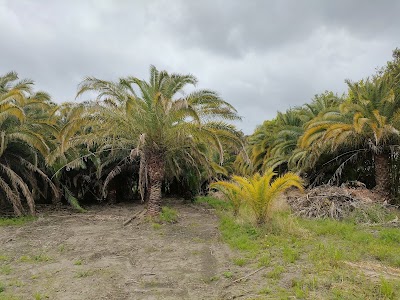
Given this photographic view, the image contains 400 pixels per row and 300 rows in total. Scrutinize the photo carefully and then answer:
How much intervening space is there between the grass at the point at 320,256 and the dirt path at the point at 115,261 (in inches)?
26.0

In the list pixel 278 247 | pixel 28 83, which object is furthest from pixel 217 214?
pixel 28 83

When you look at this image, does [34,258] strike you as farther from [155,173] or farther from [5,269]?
[155,173]

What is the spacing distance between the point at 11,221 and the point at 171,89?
7.80 meters

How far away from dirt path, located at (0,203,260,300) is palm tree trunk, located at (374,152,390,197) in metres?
8.18

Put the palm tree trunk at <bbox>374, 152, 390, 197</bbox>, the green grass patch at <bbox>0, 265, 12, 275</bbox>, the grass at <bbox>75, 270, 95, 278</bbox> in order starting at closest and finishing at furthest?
the grass at <bbox>75, 270, 95, 278</bbox> → the green grass patch at <bbox>0, 265, 12, 275</bbox> → the palm tree trunk at <bbox>374, 152, 390, 197</bbox>

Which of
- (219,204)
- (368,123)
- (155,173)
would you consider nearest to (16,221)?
(155,173)

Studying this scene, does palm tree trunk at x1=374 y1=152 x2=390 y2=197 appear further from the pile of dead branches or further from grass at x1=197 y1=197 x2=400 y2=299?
grass at x1=197 y1=197 x2=400 y2=299

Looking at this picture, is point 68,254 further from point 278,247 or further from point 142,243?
point 278,247

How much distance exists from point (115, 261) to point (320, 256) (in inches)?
189

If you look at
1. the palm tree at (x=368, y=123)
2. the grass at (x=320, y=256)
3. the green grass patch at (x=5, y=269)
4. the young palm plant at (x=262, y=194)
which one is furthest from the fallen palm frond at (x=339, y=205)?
the green grass patch at (x=5, y=269)

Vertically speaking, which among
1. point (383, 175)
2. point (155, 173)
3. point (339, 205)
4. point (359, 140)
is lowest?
point (339, 205)

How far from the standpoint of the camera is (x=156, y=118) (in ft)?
45.4

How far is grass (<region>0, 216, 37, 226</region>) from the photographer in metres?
14.0

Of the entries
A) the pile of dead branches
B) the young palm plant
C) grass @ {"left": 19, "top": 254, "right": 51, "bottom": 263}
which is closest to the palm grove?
the young palm plant
